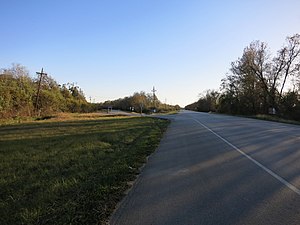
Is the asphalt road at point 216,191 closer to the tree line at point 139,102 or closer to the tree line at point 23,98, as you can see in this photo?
the tree line at point 23,98

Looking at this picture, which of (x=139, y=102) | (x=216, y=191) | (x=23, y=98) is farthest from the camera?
(x=139, y=102)

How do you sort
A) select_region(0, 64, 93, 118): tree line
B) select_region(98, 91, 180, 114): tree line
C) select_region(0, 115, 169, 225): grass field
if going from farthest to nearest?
1. select_region(98, 91, 180, 114): tree line
2. select_region(0, 64, 93, 118): tree line
3. select_region(0, 115, 169, 225): grass field

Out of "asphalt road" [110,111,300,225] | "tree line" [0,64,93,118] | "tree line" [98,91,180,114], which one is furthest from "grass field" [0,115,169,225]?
"tree line" [98,91,180,114]

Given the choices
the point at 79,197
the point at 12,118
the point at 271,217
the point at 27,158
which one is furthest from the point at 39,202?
the point at 12,118

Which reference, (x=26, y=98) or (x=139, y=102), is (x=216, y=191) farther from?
(x=139, y=102)

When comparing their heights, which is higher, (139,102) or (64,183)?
(139,102)

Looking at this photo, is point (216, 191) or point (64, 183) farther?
point (64, 183)

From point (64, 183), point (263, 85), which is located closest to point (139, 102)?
point (263, 85)

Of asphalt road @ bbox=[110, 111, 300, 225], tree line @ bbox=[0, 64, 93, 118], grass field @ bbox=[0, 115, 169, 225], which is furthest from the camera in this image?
tree line @ bbox=[0, 64, 93, 118]

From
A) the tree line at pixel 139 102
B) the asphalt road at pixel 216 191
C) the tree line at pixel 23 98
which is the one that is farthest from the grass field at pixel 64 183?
the tree line at pixel 139 102

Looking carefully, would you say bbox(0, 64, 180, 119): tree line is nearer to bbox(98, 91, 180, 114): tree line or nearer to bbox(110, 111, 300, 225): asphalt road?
bbox(110, 111, 300, 225): asphalt road

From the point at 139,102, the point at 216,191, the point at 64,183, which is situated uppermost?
the point at 139,102

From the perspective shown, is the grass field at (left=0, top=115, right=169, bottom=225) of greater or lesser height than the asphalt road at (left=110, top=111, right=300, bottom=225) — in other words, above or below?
below

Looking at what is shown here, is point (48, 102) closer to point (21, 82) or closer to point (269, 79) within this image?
point (21, 82)
